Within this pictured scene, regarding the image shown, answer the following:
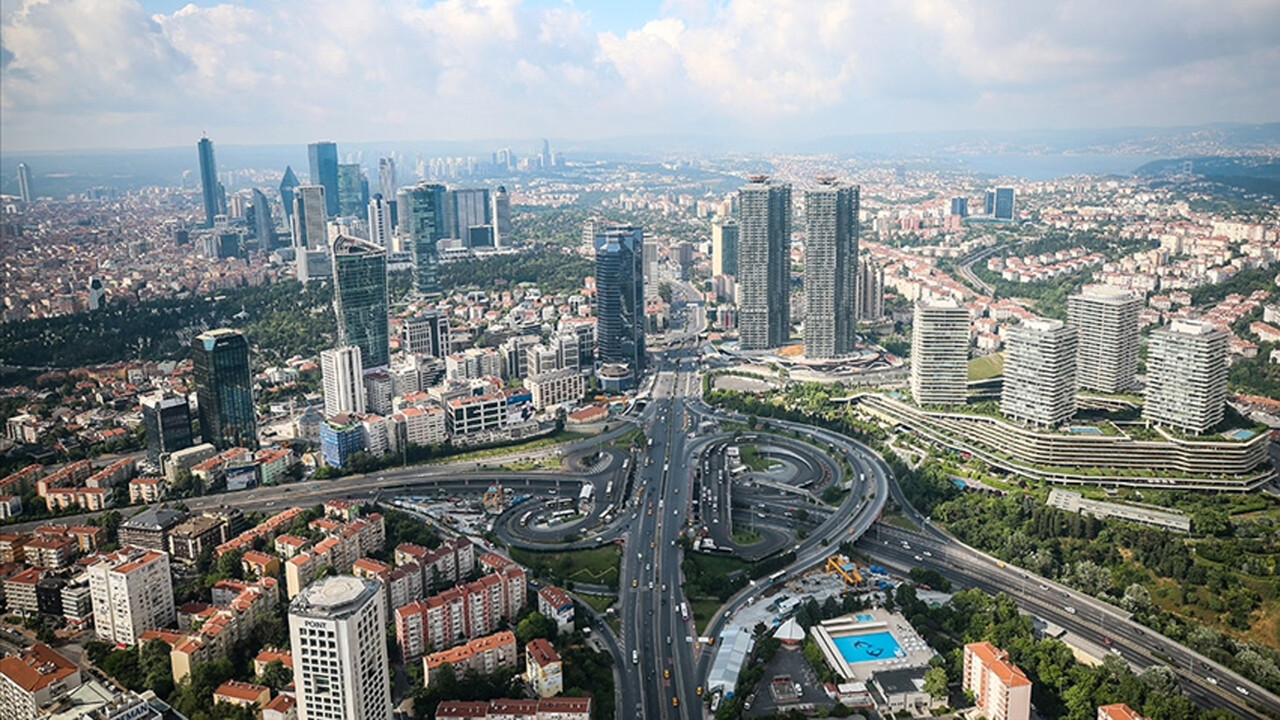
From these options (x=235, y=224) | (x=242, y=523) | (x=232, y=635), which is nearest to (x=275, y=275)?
(x=235, y=224)

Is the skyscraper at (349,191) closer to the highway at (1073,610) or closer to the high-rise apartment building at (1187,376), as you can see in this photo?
the highway at (1073,610)

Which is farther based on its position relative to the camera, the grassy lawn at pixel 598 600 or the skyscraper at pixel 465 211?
the skyscraper at pixel 465 211

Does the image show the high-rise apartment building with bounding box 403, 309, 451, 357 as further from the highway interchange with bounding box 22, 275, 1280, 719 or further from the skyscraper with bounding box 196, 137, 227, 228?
the skyscraper with bounding box 196, 137, 227, 228

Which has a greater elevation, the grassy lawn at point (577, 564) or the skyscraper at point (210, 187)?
the skyscraper at point (210, 187)

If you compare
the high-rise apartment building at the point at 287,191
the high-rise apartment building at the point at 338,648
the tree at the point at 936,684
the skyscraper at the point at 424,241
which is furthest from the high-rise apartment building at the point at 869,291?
the high-rise apartment building at the point at 287,191

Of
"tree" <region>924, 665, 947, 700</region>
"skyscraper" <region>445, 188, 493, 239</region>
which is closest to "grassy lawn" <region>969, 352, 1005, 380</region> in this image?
"tree" <region>924, 665, 947, 700</region>

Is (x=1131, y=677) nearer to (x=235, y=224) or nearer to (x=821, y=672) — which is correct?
(x=821, y=672)

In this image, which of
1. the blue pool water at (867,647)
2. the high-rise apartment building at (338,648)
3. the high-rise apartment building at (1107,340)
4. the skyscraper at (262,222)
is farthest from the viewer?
the skyscraper at (262,222)
